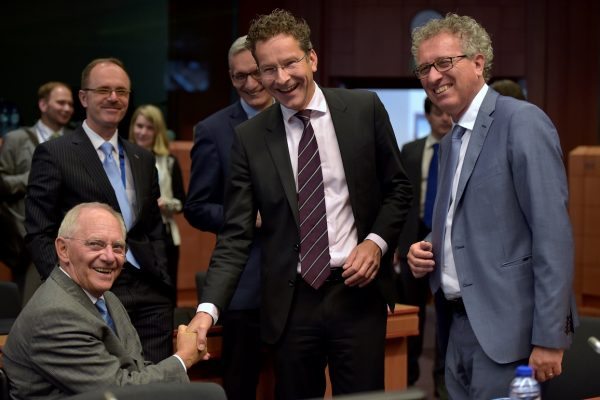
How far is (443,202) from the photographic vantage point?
3.14m

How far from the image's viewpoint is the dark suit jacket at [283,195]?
333cm

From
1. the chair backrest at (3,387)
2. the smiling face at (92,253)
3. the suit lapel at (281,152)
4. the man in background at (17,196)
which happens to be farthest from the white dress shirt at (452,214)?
the man in background at (17,196)

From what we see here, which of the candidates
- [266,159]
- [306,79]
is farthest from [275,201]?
[306,79]

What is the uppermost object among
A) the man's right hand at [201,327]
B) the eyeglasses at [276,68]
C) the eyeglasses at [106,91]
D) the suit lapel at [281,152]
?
the eyeglasses at [276,68]

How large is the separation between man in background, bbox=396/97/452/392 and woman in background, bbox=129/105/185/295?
4.34 feet

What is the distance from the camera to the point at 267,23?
128 inches

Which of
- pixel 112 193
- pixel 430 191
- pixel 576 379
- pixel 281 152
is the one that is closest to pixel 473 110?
pixel 281 152

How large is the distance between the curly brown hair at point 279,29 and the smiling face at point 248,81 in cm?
58

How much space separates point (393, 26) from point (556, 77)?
4.98ft

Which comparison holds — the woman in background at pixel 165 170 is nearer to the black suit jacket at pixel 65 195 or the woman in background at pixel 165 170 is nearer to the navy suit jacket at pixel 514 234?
the black suit jacket at pixel 65 195

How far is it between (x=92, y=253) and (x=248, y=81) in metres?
1.12

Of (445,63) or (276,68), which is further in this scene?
(276,68)

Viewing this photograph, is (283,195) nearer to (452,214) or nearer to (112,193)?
(452,214)

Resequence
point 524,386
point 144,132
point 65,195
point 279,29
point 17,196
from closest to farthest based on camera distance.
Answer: point 524,386, point 279,29, point 65,195, point 17,196, point 144,132
